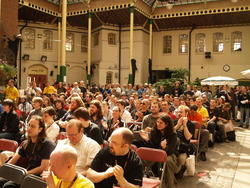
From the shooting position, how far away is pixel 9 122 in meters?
6.20

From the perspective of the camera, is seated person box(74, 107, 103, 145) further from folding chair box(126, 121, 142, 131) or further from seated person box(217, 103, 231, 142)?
seated person box(217, 103, 231, 142)

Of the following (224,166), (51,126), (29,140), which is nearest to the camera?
(29,140)

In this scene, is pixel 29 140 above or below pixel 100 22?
below

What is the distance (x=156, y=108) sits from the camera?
591cm

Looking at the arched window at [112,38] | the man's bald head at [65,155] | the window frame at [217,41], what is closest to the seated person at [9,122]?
the man's bald head at [65,155]

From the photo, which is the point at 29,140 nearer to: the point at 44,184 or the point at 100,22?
the point at 44,184

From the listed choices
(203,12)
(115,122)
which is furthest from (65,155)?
(203,12)

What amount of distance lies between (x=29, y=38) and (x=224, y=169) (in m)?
20.0

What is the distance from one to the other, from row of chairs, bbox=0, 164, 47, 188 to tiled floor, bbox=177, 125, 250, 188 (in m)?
3.03

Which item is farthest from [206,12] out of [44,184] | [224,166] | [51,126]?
[44,184]

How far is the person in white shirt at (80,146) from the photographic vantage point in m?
3.51

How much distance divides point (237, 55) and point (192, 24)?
14.6ft

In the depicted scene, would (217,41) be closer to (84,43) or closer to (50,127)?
(84,43)

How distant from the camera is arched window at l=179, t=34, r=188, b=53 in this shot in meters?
24.0
